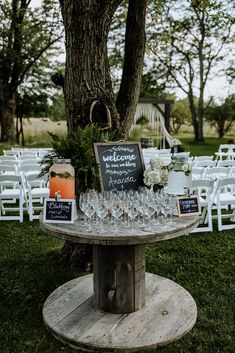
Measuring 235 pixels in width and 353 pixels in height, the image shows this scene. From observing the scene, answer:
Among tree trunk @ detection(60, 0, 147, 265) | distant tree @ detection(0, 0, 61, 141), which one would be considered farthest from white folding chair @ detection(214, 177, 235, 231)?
distant tree @ detection(0, 0, 61, 141)

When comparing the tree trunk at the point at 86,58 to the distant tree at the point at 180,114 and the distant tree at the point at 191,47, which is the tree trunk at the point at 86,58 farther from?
the distant tree at the point at 180,114

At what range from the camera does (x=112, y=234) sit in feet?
8.41

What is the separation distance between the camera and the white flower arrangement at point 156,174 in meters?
3.10

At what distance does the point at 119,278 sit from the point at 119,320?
12.9 inches

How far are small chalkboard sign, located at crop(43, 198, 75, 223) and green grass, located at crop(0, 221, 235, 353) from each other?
0.96 metres

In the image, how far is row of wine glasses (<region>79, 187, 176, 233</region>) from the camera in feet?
9.02

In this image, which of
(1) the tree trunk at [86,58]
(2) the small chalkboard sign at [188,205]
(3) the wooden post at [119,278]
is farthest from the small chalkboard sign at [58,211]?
(1) the tree trunk at [86,58]

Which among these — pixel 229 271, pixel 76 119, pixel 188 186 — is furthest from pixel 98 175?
pixel 229 271

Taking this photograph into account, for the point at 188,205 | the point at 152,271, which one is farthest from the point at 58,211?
the point at 152,271

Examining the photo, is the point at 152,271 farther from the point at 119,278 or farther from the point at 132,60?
the point at 132,60

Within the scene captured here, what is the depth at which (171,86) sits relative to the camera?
2731cm

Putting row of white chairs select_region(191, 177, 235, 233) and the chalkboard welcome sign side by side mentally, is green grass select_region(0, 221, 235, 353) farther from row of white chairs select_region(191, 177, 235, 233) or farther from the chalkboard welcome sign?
the chalkboard welcome sign

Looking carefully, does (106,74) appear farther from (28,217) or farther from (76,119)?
(28,217)

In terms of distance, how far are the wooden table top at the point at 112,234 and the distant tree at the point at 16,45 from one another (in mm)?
18255
